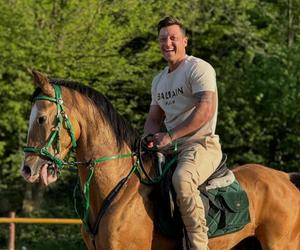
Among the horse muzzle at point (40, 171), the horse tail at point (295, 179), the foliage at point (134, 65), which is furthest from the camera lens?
the foliage at point (134, 65)

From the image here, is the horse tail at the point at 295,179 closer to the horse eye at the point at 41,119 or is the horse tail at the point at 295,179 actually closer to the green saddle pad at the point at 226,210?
the green saddle pad at the point at 226,210

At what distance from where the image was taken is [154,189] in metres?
6.27

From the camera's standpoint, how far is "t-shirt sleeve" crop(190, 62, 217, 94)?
20.5 feet

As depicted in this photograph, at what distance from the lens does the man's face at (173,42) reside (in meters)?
6.40

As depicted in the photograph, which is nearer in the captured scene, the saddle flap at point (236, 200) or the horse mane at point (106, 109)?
the horse mane at point (106, 109)

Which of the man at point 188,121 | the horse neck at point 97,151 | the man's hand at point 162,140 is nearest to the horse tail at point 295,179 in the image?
the man at point 188,121

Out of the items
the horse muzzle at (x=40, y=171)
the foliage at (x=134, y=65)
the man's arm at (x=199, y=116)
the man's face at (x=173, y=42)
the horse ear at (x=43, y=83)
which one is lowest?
the foliage at (x=134, y=65)

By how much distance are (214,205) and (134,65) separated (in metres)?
14.1

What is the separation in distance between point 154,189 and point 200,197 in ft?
1.30

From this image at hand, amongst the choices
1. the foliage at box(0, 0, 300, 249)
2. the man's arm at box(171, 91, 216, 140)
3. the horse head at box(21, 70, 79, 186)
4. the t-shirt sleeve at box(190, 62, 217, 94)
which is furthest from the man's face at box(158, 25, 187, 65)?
the foliage at box(0, 0, 300, 249)

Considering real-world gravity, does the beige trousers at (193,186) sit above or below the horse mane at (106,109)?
below

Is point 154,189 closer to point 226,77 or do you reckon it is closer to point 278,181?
point 278,181

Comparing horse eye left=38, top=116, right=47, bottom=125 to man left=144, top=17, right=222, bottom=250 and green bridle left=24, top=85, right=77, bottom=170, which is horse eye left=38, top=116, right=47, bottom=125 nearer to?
green bridle left=24, top=85, right=77, bottom=170

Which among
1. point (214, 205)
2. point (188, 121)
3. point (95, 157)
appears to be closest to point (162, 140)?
point (188, 121)
